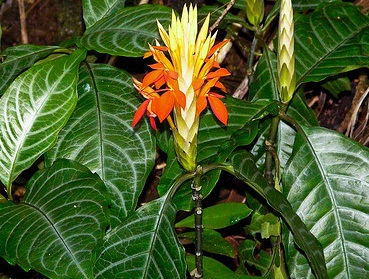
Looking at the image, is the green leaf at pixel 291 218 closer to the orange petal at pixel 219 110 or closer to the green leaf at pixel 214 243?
the orange petal at pixel 219 110

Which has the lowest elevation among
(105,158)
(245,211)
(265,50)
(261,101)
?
(245,211)

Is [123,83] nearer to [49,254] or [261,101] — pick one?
[261,101]

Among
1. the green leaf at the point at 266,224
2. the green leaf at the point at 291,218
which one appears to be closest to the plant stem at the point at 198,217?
the green leaf at the point at 291,218

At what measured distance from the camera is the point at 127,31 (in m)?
2.24

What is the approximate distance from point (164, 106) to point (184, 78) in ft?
0.35

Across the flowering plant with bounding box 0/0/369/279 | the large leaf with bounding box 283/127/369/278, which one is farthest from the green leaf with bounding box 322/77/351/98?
the large leaf with bounding box 283/127/369/278

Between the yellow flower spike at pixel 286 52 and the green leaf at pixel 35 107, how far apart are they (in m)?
0.67

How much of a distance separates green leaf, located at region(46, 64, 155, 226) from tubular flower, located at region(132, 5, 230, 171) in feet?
1.31

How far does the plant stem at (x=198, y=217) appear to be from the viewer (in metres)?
1.91

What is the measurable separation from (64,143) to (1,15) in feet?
4.86

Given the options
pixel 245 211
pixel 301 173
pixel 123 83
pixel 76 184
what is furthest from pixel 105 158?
pixel 301 173

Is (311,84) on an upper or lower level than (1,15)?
lower

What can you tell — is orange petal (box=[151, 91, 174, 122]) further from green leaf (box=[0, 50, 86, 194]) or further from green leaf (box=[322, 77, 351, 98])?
green leaf (box=[322, 77, 351, 98])

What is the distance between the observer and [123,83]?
7.61ft
